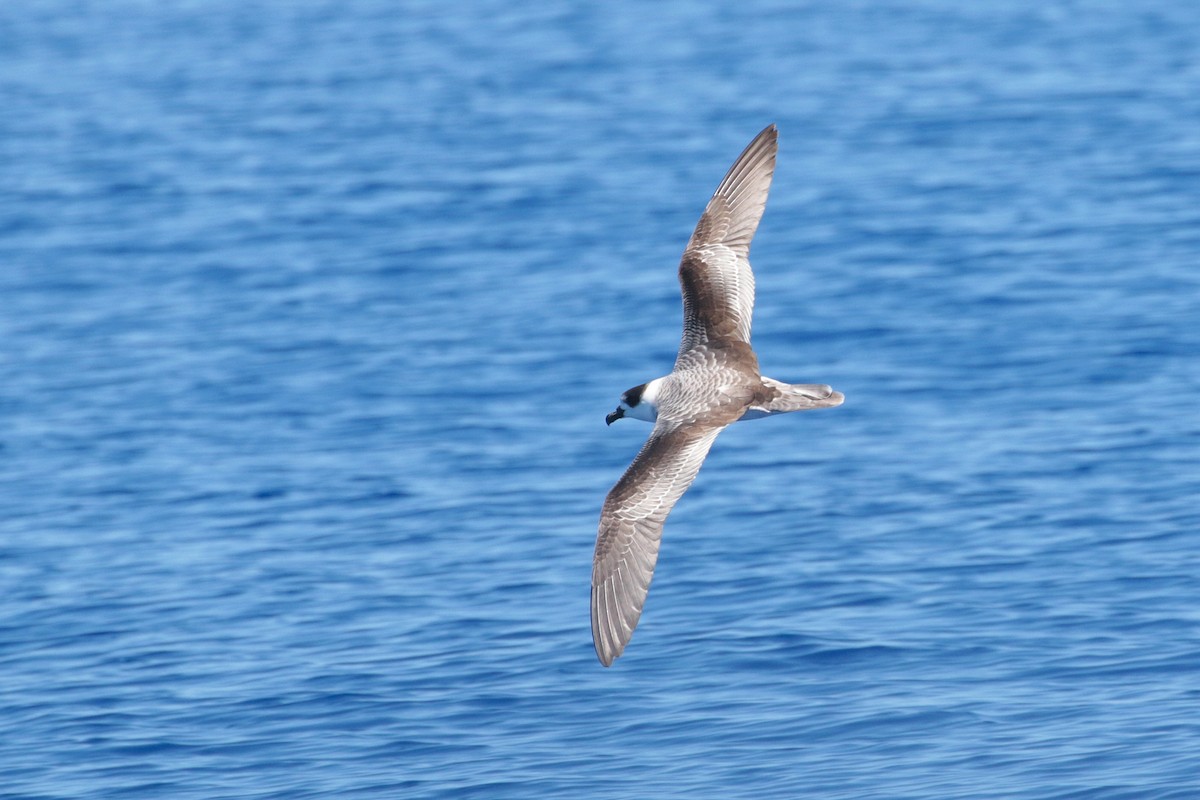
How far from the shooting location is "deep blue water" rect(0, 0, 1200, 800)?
34.2 feet

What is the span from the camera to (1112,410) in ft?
49.1

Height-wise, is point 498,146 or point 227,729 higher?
point 498,146

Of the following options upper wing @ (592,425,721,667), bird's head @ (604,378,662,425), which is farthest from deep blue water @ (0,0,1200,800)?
bird's head @ (604,378,662,425)

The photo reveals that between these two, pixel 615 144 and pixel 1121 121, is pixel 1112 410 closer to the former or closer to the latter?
pixel 1121 121

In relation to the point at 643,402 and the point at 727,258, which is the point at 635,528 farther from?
the point at 727,258

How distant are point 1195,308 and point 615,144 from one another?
10.7 metres

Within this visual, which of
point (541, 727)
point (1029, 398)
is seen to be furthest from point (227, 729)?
point (1029, 398)

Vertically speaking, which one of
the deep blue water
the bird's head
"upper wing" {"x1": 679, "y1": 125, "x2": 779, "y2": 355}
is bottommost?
the deep blue water

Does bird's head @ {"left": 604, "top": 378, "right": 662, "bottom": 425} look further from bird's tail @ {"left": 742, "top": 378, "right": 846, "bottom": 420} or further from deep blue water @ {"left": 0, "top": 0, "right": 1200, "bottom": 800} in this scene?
deep blue water @ {"left": 0, "top": 0, "right": 1200, "bottom": 800}

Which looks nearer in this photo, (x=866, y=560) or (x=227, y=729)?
(x=227, y=729)

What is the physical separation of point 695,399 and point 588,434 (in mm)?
5390

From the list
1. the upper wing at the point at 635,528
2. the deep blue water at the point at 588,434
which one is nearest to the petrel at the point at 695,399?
the upper wing at the point at 635,528

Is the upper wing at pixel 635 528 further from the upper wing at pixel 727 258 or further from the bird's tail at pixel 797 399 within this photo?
the upper wing at pixel 727 258

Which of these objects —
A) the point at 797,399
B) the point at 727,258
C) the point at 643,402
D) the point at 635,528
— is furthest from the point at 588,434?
the point at 635,528
